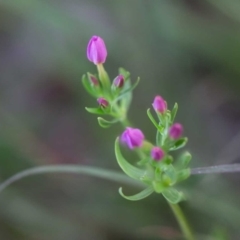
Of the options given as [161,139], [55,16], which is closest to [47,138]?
[55,16]

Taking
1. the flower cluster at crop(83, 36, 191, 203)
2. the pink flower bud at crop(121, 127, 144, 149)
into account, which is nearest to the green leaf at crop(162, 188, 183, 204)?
the flower cluster at crop(83, 36, 191, 203)

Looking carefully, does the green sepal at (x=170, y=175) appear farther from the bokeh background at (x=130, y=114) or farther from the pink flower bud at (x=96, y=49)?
the bokeh background at (x=130, y=114)

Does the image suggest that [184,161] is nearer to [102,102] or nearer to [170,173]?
[170,173]

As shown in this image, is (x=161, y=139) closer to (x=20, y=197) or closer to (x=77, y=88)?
(x=20, y=197)

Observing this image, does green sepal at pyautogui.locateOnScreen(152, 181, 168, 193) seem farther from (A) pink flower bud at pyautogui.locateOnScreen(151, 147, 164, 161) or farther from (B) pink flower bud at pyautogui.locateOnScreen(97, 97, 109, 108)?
(B) pink flower bud at pyautogui.locateOnScreen(97, 97, 109, 108)

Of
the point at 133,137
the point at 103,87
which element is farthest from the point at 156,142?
the point at 103,87
